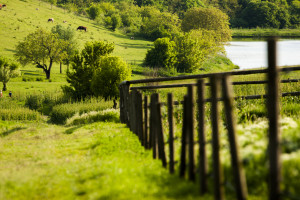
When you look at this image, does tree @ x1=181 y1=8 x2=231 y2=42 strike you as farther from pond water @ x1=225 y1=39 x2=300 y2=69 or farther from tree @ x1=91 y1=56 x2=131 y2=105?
tree @ x1=91 y1=56 x2=131 y2=105

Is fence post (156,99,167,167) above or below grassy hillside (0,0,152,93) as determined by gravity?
below

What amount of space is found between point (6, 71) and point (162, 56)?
32668 millimetres

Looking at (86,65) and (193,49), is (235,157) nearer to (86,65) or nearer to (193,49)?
(86,65)

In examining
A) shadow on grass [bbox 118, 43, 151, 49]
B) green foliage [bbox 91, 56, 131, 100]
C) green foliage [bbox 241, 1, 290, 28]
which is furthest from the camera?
green foliage [bbox 241, 1, 290, 28]

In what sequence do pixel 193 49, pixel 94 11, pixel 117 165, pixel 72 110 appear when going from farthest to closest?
pixel 94 11 → pixel 193 49 → pixel 72 110 → pixel 117 165

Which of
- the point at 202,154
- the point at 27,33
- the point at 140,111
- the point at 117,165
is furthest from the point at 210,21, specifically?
the point at 202,154

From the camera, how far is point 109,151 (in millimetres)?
8500

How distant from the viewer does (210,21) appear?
278ft

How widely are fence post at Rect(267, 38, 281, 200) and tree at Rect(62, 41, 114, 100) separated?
32.5 m

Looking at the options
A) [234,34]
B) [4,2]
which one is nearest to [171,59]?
[4,2]

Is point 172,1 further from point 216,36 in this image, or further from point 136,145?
point 136,145

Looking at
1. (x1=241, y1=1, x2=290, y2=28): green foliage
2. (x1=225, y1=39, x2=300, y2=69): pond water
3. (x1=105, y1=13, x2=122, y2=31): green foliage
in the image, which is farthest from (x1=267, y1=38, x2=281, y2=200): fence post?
(x1=241, y1=1, x2=290, y2=28): green foliage

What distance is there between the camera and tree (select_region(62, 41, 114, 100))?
118ft

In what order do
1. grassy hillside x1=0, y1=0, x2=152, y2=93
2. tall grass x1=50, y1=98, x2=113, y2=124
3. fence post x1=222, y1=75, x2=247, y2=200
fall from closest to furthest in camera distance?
fence post x1=222, y1=75, x2=247, y2=200
tall grass x1=50, y1=98, x2=113, y2=124
grassy hillside x1=0, y1=0, x2=152, y2=93
